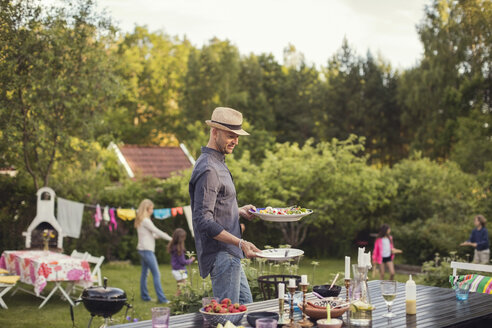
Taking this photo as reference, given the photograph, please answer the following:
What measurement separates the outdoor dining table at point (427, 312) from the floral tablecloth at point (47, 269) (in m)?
5.46

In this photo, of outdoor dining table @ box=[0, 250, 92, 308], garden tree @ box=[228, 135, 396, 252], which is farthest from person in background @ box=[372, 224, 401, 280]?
outdoor dining table @ box=[0, 250, 92, 308]

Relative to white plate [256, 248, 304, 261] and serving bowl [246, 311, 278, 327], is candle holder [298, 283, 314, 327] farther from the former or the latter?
white plate [256, 248, 304, 261]

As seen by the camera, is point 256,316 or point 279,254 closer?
point 256,316

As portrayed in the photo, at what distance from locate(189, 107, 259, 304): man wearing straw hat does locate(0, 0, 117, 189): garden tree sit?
8098 mm

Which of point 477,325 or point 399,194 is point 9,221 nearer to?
point 399,194

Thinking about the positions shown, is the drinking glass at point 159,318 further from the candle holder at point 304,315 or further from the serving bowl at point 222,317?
the candle holder at point 304,315

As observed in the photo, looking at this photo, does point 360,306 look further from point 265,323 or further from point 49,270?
point 49,270

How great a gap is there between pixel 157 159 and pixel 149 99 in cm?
1232

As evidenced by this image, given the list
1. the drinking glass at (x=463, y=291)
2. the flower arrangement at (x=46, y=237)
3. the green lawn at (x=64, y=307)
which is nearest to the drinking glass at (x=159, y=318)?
the drinking glass at (x=463, y=291)

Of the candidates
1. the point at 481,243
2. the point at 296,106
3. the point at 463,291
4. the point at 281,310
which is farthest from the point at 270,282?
the point at 296,106

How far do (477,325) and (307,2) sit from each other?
24347 mm

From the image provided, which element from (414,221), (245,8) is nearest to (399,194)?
(414,221)

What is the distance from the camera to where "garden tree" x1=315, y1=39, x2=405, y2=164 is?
101ft

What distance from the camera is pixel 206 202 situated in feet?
12.8
